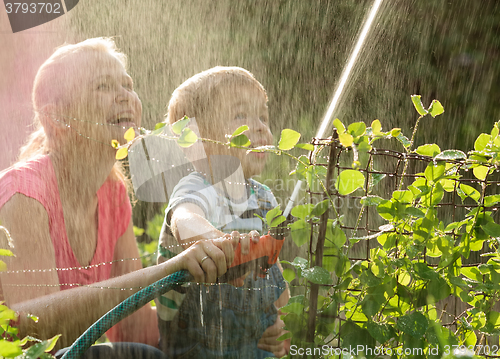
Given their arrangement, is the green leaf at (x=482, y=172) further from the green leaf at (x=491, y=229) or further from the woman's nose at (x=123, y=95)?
the woman's nose at (x=123, y=95)

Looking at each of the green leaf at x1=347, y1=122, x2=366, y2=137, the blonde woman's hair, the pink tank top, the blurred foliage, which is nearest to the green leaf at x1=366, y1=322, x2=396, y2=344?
the green leaf at x1=347, y1=122, x2=366, y2=137

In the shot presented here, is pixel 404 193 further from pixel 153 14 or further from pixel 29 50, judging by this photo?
pixel 153 14

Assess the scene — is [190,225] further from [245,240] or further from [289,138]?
[289,138]

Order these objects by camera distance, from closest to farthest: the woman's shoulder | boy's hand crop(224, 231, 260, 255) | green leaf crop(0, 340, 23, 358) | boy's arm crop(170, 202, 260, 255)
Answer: green leaf crop(0, 340, 23, 358) < boy's hand crop(224, 231, 260, 255) < boy's arm crop(170, 202, 260, 255) < the woman's shoulder

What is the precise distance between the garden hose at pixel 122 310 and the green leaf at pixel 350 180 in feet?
0.86

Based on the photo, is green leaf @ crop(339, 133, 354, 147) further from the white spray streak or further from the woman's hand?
the white spray streak

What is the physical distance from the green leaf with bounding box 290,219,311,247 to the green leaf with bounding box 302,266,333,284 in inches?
1.7

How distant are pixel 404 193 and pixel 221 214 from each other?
0.46 m

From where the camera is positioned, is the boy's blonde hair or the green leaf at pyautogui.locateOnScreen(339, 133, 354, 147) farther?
the boy's blonde hair

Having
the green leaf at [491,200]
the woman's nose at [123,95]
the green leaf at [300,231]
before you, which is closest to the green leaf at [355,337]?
the green leaf at [300,231]

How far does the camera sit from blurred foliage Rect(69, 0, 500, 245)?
5.80ft

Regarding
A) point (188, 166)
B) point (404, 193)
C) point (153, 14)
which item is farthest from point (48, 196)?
point (153, 14)

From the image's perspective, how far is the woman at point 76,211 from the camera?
690 mm

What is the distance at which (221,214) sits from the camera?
86 centimetres
